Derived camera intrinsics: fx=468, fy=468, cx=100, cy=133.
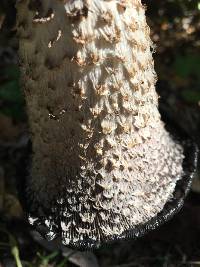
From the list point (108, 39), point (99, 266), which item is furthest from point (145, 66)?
point (99, 266)

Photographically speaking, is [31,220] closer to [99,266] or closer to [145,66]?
[99,266]

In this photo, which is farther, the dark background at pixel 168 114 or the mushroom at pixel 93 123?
the dark background at pixel 168 114

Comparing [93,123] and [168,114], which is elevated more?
[93,123]

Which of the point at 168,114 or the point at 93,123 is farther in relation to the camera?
the point at 168,114

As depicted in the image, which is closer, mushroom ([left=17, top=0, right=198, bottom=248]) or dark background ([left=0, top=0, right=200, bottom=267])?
mushroom ([left=17, top=0, right=198, bottom=248])
